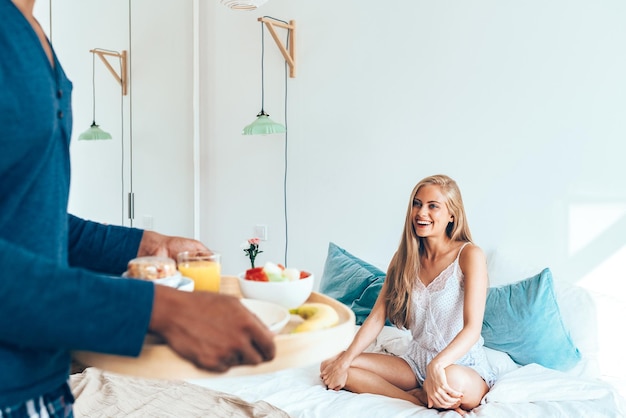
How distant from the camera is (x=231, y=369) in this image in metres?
0.58

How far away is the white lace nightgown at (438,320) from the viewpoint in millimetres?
2109

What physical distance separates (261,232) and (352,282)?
930 mm

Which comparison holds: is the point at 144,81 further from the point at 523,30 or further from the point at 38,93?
the point at 38,93

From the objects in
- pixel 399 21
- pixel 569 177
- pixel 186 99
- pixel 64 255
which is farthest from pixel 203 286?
pixel 186 99

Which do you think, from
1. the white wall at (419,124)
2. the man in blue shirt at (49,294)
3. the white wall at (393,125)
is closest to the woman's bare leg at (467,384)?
the white wall at (393,125)

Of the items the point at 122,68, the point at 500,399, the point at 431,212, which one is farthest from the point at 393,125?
the point at 122,68

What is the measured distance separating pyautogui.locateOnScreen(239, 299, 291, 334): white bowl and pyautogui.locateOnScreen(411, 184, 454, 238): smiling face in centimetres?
146

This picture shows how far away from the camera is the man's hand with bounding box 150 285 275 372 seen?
55 centimetres

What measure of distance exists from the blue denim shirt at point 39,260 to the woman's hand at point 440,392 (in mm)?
1405

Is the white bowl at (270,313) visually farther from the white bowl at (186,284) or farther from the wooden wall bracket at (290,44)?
the wooden wall bracket at (290,44)

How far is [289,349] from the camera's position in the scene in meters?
0.63

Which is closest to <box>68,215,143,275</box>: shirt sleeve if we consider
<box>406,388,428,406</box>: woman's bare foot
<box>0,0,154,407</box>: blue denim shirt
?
<box>0,0,154,407</box>: blue denim shirt

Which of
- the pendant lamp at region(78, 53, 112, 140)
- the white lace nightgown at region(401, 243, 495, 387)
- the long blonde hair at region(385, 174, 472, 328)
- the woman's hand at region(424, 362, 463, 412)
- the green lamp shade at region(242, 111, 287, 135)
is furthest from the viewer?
the pendant lamp at region(78, 53, 112, 140)

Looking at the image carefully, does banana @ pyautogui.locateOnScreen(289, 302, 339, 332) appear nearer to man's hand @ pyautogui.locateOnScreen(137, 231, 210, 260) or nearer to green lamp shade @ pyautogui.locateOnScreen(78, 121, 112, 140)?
man's hand @ pyautogui.locateOnScreen(137, 231, 210, 260)
